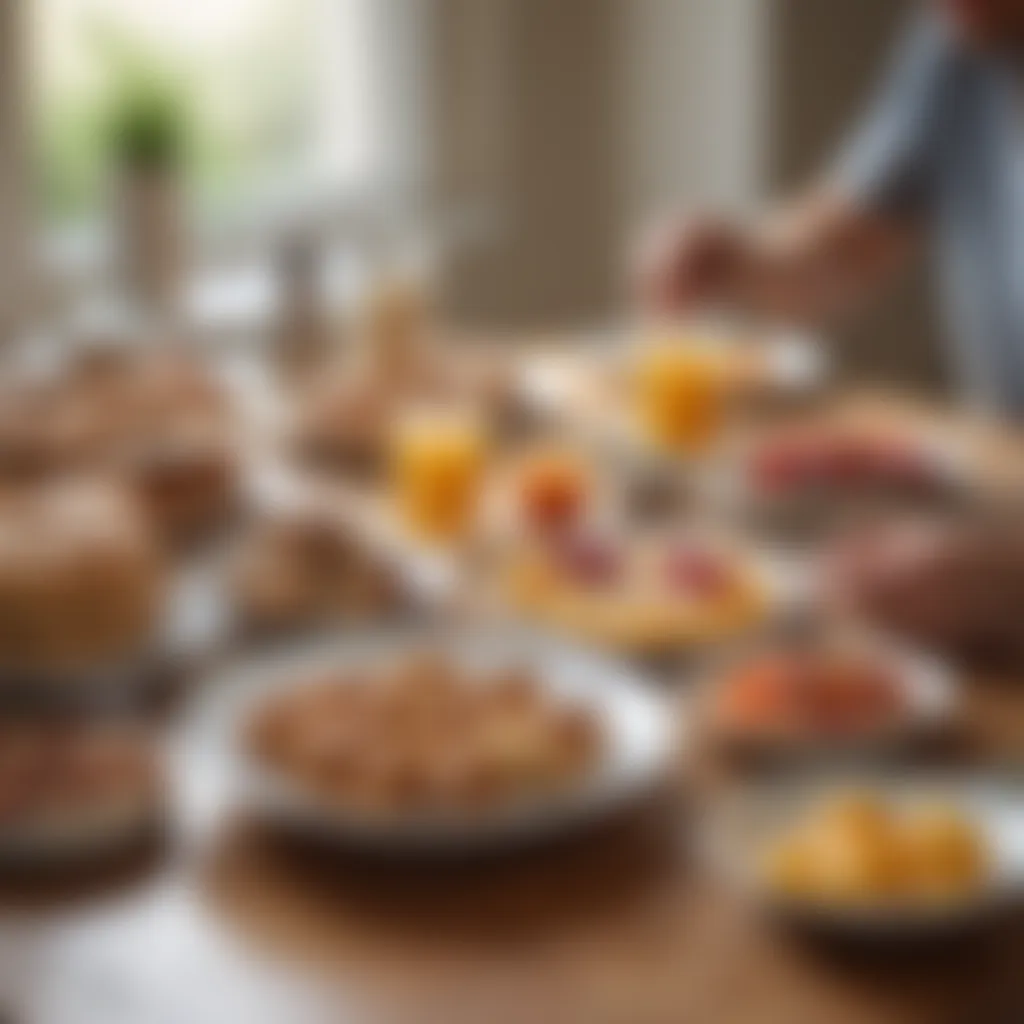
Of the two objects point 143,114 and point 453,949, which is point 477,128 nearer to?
point 143,114

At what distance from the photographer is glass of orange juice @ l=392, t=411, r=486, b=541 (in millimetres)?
1920

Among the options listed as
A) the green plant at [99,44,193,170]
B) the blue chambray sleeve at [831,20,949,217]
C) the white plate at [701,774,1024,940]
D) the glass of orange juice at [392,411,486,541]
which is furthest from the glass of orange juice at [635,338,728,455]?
the white plate at [701,774,1024,940]

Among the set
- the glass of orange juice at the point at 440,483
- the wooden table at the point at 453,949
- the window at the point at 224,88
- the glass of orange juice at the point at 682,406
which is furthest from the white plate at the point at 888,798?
the window at the point at 224,88

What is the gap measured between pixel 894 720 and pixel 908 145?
128 cm

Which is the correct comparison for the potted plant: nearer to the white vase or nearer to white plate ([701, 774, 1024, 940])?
the white vase

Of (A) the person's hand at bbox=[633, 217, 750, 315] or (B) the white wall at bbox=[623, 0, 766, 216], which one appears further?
(B) the white wall at bbox=[623, 0, 766, 216]

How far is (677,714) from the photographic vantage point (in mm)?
1541

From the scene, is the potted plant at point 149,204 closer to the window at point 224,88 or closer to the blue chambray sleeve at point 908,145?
the window at point 224,88

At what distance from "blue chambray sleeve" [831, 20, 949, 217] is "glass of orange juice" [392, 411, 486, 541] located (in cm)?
84

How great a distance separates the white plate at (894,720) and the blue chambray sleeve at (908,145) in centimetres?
110

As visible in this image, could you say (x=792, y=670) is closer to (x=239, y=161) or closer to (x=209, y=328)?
(x=209, y=328)

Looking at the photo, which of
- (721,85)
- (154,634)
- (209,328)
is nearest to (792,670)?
(154,634)

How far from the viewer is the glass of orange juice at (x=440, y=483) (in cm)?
192

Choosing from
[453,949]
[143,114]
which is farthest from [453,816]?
[143,114]
